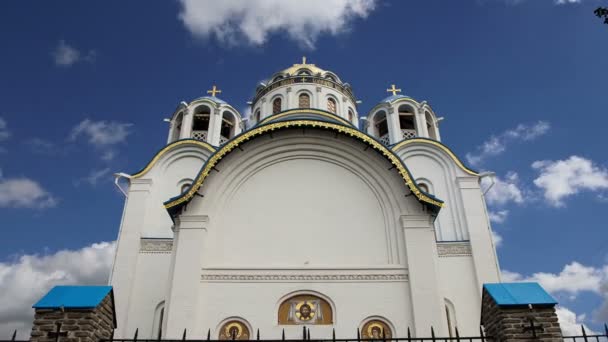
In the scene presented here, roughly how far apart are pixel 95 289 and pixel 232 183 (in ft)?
16.9

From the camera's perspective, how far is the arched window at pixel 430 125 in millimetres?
17703

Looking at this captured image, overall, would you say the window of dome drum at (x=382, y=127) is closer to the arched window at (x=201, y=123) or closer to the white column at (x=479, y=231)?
the white column at (x=479, y=231)

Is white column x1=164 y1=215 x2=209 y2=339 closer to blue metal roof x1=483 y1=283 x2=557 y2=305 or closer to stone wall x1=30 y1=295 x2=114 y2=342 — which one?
stone wall x1=30 y1=295 x2=114 y2=342

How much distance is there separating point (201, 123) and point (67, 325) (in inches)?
517

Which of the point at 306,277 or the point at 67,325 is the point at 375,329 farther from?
the point at 67,325

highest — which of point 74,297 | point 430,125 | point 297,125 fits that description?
point 430,125

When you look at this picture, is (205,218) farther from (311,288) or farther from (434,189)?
(434,189)

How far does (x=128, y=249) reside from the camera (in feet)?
46.3

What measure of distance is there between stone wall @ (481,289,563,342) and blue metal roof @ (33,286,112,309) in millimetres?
4903

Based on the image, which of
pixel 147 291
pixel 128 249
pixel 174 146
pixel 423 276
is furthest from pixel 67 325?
pixel 174 146

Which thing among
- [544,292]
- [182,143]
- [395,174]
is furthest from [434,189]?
[544,292]

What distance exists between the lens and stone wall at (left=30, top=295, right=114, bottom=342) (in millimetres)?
5660

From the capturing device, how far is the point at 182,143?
16297 millimetres

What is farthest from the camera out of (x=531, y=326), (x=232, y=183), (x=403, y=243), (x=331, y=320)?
(x=232, y=183)
